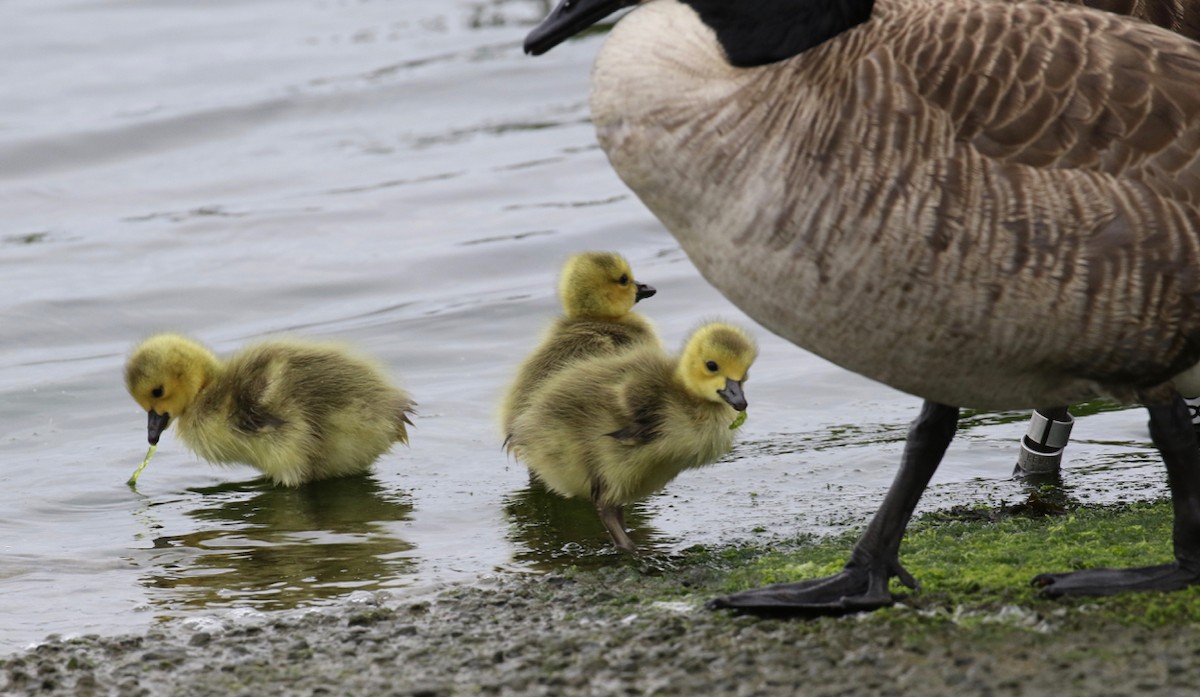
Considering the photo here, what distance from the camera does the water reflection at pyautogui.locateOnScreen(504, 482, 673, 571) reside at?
21.0 feet

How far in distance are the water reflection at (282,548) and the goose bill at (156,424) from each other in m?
0.32

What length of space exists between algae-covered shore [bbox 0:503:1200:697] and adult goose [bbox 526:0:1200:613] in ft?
1.25

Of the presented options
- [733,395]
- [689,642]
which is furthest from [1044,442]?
[689,642]

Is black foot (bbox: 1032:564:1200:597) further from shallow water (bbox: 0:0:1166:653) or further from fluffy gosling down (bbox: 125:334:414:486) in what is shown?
fluffy gosling down (bbox: 125:334:414:486)

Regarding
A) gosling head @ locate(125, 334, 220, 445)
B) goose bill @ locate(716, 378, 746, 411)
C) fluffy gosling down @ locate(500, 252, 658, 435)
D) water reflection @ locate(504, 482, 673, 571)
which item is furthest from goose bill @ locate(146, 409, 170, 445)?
goose bill @ locate(716, 378, 746, 411)

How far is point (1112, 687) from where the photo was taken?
→ 4.10m

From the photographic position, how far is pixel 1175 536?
5016 mm

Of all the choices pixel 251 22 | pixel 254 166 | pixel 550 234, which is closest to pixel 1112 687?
pixel 550 234

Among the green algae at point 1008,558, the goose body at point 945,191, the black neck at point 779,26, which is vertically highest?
the black neck at point 779,26

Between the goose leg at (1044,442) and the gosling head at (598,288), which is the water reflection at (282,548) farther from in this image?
the goose leg at (1044,442)

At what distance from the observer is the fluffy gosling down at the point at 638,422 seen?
665cm

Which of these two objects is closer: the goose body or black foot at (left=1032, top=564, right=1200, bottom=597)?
the goose body

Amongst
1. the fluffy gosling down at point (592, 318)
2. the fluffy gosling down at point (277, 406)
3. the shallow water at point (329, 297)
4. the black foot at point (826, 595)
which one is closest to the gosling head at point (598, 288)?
the fluffy gosling down at point (592, 318)

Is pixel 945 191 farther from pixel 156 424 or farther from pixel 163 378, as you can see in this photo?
pixel 156 424
